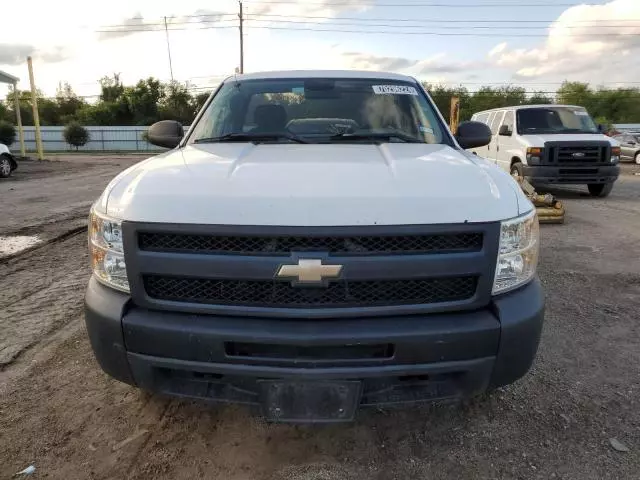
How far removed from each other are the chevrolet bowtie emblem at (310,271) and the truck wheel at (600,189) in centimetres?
1119

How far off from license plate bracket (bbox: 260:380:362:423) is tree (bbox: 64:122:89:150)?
50.0m

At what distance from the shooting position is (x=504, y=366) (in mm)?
2215

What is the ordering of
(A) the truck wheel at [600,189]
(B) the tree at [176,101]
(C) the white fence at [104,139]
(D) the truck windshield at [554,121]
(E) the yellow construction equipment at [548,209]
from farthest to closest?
(B) the tree at [176,101] → (C) the white fence at [104,139] → (D) the truck windshield at [554,121] → (A) the truck wheel at [600,189] → (E) the yellow construction equipment at [548,209]

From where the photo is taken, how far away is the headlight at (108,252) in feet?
7.34

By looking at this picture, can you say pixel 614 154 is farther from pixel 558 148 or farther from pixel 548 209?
pixel 548 209

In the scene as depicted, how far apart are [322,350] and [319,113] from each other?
2.05m

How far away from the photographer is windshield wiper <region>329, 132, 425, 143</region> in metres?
3.29

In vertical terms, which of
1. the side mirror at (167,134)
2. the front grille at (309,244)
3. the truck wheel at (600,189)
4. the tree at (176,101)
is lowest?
the tree at (176,101)

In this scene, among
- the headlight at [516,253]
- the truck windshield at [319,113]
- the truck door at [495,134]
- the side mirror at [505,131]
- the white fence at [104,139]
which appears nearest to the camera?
the headlight at [516,253]

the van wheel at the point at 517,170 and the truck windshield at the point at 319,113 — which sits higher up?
the truck windshield at the point at 319,113

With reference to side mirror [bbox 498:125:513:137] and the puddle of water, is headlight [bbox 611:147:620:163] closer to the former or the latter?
side mirror [bbox 498:125:513:137]

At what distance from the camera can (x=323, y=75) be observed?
393 cm

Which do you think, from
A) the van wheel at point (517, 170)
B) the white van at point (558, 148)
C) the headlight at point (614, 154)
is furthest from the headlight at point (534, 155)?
the headlight at point (614, 154)

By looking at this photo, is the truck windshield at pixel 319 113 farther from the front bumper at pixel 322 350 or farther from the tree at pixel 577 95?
the tree at pixel 577 95
